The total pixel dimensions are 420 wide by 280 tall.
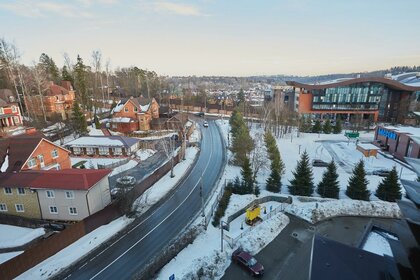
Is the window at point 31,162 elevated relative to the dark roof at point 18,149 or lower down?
lower down

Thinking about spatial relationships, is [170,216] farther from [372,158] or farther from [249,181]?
[372,158]

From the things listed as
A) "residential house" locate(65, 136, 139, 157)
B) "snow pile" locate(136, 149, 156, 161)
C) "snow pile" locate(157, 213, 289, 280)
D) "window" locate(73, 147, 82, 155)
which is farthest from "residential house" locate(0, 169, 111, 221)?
"window" locate(73, 147, 82, 155)

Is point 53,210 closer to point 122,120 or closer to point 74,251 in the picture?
point 74,251

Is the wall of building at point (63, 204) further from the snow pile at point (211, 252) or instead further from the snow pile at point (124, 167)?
the snow pile at point (124, 167)

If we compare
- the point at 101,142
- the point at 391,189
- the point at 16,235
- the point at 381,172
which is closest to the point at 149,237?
the point at 16,235

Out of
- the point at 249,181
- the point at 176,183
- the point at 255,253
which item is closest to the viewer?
the point at 255,253

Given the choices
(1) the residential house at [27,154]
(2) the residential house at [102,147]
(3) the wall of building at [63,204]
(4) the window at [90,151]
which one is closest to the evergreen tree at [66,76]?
(2) the residential house at [102,147]

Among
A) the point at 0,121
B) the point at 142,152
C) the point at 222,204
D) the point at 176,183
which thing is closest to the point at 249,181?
the point at 222,204
